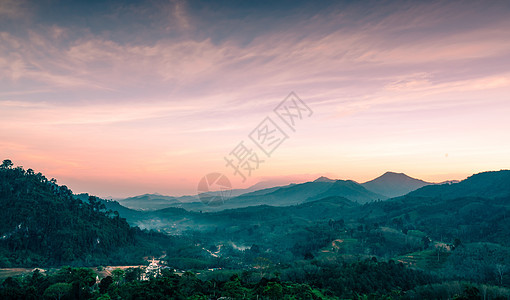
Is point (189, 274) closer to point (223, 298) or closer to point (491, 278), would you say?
point (223, 298)

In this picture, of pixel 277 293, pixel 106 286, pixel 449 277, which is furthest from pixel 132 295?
pixel 449 277

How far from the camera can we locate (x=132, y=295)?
316 feet

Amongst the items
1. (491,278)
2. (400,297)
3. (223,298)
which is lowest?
(491,278)

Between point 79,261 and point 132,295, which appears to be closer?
point 132,295

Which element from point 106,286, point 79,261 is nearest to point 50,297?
point 106,286

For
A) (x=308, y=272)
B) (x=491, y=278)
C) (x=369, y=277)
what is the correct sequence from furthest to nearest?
(x=491, y=278) → (x=308, y=272) → (x=369, y=277)

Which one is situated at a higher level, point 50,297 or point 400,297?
point 50,297

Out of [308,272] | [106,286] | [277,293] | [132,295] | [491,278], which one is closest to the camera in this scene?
[132,295]

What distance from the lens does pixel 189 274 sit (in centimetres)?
11856

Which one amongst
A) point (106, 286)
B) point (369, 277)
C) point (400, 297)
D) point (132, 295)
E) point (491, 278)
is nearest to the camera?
point (132, 295)

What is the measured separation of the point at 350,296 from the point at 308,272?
109 ft

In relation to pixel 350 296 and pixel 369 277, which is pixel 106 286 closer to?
pixel 350 296

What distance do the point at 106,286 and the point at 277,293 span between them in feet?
190

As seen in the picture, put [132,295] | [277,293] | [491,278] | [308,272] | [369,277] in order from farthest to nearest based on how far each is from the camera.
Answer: [491,278] → [308,272] → [369,277] → [277,293] → [132,295]
